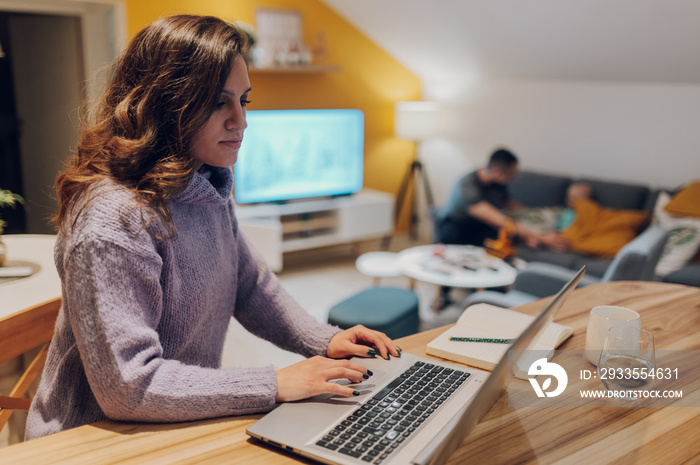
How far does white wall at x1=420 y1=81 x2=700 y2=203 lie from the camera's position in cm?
406

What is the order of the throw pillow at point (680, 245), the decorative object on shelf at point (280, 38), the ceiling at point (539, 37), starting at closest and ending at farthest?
the throw pillow at point (680, 245)
the ceiling at point (539, 37)
the decorative object on shelf at point (280, 38)

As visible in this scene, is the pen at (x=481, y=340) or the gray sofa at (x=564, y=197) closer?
the pen at (x=481, y=340)

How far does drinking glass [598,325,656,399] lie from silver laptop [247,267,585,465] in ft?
0.53

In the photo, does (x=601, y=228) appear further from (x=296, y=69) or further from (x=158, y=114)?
(x=158, y=114)

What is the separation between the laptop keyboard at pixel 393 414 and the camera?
34.4 inches

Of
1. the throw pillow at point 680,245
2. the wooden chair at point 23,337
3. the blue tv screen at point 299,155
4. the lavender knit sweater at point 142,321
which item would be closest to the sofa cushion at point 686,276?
the throw pillow at point 680,245

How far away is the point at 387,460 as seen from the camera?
0.84 meters

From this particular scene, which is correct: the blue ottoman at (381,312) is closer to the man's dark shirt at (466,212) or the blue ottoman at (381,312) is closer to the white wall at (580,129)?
the man's dark shirt at (466,212)

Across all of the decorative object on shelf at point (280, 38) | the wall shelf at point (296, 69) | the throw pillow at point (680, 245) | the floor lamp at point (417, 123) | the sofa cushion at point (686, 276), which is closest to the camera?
the sofa cushion at point (686, 276)

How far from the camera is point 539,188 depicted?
451 cm

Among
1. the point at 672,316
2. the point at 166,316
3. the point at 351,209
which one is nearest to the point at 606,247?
the point at 351,209

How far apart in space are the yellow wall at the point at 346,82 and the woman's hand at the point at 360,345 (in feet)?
11.8

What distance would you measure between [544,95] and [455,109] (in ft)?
3.02

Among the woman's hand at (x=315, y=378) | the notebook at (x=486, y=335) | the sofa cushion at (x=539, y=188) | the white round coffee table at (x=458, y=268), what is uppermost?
the woman's hand at (x=315, y=378)
